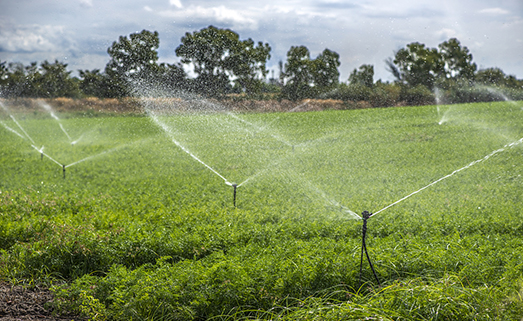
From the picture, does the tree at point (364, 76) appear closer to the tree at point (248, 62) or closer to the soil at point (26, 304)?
the tree at point (248, 62)

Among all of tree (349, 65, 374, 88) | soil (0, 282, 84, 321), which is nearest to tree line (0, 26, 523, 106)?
tree (349, 65, 374, 88)

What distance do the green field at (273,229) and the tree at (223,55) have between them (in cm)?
536

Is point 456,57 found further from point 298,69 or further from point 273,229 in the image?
point 273,229

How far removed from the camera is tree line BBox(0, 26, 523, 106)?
26.6 m

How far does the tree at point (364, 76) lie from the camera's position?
3488 centimetres

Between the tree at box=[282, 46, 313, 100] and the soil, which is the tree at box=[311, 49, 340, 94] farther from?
the soil

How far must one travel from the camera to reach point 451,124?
28594mm

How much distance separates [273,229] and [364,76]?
2969 centimetres

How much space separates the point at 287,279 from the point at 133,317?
5.59 ft

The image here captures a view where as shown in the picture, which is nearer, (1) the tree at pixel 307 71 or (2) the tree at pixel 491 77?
(1) the tree at pixel 307 71

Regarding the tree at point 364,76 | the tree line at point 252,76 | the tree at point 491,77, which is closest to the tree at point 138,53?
the tree line at point 252,76

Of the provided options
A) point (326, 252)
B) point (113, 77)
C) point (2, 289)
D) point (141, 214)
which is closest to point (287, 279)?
point (326, 252)

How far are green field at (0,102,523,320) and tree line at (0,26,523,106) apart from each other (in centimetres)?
563

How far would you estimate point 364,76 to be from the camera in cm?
3538
